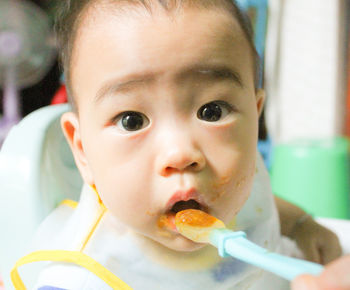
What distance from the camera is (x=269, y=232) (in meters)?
0.59

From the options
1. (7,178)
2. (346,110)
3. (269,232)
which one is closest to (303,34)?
(346,110)

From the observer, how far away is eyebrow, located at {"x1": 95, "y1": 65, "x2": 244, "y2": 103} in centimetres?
39

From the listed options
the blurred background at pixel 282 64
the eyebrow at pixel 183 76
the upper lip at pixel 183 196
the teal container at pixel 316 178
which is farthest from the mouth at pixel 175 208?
the blurred background at pixel 282 64

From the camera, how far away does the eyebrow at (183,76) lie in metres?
0.39

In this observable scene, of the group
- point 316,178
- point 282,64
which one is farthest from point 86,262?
point 282,64

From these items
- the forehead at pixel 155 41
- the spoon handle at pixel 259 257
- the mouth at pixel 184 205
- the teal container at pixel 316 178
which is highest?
the forehead at pixel 155 41

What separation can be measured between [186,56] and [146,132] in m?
0.08

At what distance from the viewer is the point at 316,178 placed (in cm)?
112

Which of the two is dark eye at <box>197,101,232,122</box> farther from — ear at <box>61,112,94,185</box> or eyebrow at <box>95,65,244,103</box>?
ear at <box>61,112,94,185</box>

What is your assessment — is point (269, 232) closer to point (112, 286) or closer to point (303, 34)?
point (112, 286)

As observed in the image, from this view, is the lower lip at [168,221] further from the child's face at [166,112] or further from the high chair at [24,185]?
the high chair at [24,185]

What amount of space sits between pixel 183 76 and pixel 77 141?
0.58ft

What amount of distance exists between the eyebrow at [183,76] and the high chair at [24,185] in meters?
0.20

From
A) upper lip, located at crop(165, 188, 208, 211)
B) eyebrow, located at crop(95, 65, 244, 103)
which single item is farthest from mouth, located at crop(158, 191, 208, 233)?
eyebrow, located at crop(95, 65, 244, 103)
